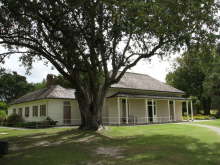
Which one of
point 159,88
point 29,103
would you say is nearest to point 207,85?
point 159,88

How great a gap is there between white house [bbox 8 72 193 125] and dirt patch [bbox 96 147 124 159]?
49.1ft

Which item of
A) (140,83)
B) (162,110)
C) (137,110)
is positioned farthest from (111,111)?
(162,110)

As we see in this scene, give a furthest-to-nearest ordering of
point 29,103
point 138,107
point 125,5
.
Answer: point 29,103 → point 138,107 → point 125,5

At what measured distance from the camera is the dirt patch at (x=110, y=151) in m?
10.7

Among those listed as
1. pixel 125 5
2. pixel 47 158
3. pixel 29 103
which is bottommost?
pixel 47 158

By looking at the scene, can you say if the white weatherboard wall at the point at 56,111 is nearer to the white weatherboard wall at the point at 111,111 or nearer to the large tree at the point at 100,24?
the white weatherboard wall at the point at 111,111

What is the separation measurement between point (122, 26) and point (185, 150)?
6.97 metres

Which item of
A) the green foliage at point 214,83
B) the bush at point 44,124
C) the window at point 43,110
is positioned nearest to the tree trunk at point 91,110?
the bush at point 44,124

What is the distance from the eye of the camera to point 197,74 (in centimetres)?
5203

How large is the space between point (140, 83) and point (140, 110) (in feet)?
12.6

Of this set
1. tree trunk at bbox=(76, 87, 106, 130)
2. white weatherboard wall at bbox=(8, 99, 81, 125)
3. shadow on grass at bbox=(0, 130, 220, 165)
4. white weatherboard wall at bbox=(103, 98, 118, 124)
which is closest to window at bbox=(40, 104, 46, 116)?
white weatherboard wall at bbox=(8, 99, 81, 125)

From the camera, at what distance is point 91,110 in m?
20.4

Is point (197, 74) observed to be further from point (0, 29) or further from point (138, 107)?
point (0, 29)

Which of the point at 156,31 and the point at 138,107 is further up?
the point at 156,31
